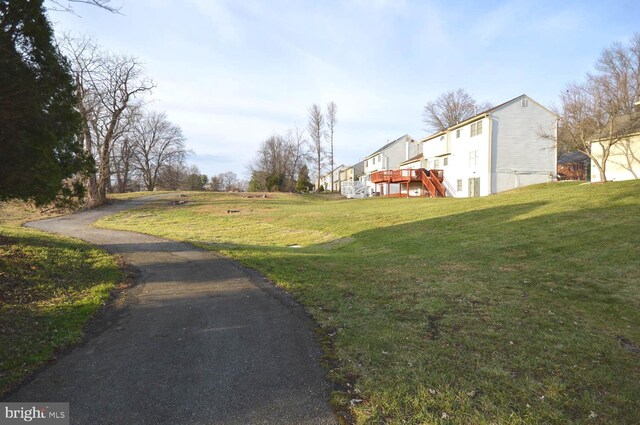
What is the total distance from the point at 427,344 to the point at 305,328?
161 centimetres

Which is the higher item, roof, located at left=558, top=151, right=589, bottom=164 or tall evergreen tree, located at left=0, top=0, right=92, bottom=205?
roof, located at left=558, top=151, right=589, bottom=164

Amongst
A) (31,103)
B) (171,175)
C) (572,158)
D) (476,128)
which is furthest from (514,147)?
(171,175)

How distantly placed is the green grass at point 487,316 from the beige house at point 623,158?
591 inches

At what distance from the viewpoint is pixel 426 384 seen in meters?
3.41

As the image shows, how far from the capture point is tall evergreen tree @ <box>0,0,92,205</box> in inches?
226

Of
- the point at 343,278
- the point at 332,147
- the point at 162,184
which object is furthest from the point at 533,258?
the point at 162,184

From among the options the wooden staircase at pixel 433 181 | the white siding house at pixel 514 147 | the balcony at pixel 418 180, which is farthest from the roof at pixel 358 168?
the white siding house at pixel 514 147

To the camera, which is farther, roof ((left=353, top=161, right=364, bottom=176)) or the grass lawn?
roof ((left=353, top=161, right=364, bottom=176))

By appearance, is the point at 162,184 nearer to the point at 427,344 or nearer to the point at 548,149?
the point at 548,149

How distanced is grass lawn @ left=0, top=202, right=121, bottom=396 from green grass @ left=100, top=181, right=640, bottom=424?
3.23 m

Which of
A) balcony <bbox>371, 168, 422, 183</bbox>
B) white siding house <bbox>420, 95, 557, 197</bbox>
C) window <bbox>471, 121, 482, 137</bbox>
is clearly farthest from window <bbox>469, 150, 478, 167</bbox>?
balcony <bbox>371, 168, 422, 183</bbox>

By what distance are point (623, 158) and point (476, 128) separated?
10735mm

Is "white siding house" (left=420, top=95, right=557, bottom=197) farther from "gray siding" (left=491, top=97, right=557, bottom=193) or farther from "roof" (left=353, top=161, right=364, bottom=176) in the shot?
"roof" (left=353, top=161, right=364, bottom=176)

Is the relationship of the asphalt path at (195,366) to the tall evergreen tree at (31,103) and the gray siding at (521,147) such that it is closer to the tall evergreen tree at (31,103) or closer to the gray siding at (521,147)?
the tall evergreen tree at (31,103)
